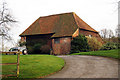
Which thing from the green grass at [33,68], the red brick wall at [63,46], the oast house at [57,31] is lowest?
the green grass at [33,68]

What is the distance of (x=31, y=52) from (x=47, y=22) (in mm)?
9861

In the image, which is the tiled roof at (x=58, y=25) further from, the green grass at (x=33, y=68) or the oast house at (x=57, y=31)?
the green grass at (x=33, y=68)

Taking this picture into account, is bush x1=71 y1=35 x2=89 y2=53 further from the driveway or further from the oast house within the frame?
the driveway

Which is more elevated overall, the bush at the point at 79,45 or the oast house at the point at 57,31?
the oast house at the point at 57,31

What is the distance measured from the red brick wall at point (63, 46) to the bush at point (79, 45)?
1.14 m

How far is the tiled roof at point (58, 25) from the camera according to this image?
35.0 m

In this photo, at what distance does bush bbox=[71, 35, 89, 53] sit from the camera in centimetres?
3125

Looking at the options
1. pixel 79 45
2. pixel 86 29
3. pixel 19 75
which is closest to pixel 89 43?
pixel 79 45

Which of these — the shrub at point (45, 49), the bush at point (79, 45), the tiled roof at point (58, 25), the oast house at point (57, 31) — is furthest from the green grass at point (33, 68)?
the shrub at point (45, 49)

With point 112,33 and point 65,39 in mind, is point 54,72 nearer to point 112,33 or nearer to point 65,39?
point 65,39

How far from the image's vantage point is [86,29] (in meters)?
36.6

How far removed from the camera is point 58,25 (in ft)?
124

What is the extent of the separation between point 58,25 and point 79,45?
9.48 metres

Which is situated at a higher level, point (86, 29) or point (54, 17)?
point (54, 17)
